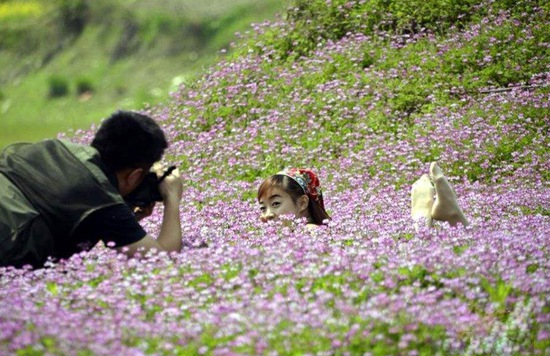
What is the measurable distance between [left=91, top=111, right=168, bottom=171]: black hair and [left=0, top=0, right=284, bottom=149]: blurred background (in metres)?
23.4

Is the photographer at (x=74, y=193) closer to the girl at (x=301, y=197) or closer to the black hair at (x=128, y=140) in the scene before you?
the black hair at (x=128, y=140)

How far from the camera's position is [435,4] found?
14766mm

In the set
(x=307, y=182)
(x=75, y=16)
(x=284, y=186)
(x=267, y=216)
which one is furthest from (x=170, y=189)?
(x=75, y=16)

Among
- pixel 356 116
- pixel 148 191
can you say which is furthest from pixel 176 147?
pixel 148 191

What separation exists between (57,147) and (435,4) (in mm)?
9739

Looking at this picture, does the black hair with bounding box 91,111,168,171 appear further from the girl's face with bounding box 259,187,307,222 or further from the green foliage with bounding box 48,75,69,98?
the green foliage with bounding box 48,75,69,98

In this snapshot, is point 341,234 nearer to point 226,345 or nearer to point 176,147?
point 226,345

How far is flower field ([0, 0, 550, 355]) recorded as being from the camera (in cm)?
451

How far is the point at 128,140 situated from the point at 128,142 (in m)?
0.01

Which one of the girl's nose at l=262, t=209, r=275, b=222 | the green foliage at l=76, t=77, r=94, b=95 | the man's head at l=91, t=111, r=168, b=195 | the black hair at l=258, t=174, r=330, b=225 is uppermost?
the green foliage at l=76, t=77, r=94, b=95

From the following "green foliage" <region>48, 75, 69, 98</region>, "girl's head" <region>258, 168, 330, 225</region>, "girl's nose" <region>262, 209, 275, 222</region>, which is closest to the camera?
"girl's nose" <region>262, 209, 275, 222</region>

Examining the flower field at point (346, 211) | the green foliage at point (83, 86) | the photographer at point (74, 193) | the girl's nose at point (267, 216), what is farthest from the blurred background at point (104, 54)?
the photographer at point (74, 193)

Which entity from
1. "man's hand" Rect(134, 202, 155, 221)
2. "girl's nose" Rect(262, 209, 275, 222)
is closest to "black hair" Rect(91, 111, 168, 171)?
"man's hand" Rect(134, 202, 155, 221)

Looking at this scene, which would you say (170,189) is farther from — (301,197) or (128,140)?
(301,197)
